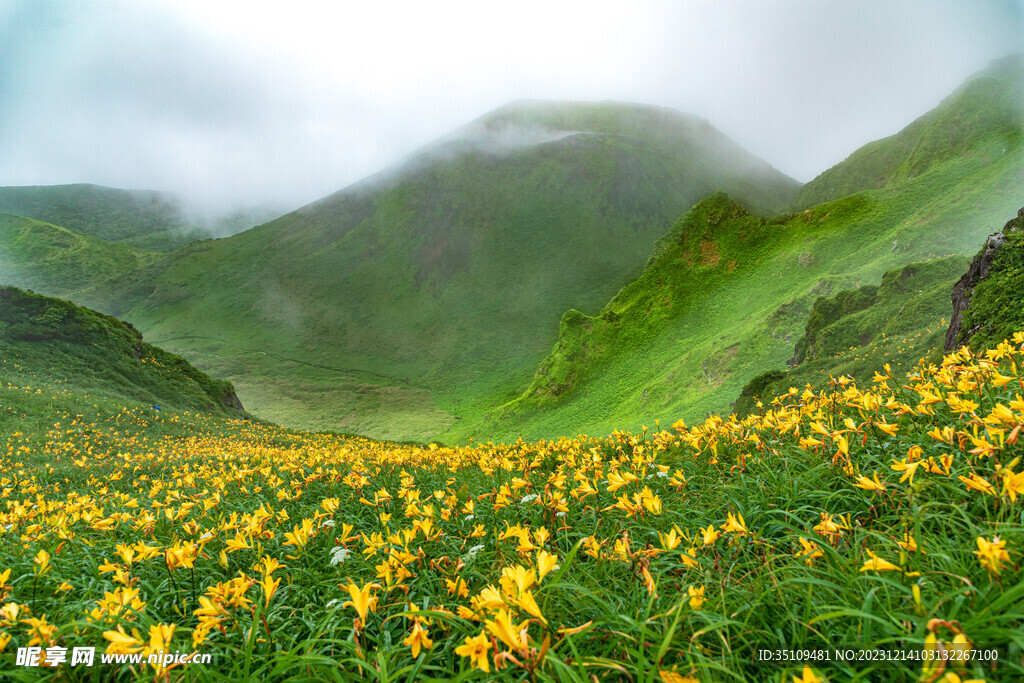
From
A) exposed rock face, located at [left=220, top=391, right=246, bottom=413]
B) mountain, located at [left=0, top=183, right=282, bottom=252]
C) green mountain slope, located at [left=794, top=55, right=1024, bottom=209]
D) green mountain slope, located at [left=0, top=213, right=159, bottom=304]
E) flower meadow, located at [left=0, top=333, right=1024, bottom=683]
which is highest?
mountain, located at [left=0, top=183, right=282, bottom=252]

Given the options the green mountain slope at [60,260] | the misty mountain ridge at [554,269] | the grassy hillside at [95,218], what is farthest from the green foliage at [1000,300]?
the grassy hillside at [95,218]

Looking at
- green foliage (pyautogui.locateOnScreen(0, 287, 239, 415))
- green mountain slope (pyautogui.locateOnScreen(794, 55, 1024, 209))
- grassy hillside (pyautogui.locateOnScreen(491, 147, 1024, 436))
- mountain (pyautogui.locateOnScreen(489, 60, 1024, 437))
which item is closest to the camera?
mountain (pyautogui.locateOnScreen(489, 60, 1024, 437))

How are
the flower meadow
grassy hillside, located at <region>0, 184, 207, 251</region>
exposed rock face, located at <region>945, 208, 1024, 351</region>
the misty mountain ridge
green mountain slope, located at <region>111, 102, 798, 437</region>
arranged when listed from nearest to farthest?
the flower meadow
exposed rock face, located at <region>945, 208, 1024, 351</region>
the misty mountain ridge
green mountain slope, located at <region>111, 102, 798, 437</region>
grassy hillside, located at <region>0, 184, 207, 251</region>

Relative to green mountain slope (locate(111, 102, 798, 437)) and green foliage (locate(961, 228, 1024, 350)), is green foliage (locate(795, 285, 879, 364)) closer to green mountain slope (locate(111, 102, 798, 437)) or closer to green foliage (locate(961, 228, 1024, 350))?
green foliage (locate(961, 228, 1024, 350))

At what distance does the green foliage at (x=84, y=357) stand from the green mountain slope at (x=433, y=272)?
69.3 ft

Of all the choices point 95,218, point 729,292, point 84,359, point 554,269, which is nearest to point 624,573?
point 729,292

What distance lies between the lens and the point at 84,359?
2445cm

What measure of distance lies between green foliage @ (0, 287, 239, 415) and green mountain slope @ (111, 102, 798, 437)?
21.1 meters

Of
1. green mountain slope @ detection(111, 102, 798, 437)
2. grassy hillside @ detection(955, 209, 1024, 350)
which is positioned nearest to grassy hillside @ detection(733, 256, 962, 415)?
grassy hillside @ detection(955, 209, 1024, 350)

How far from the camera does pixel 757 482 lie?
106 inches

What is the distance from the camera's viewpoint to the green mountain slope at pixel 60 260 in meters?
109

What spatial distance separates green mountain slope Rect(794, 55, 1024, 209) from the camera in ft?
126

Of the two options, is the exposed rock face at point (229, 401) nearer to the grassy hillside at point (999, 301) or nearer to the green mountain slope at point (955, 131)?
the grassy hillside at point (999, 301)

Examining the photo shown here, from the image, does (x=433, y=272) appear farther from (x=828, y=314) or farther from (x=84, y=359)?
(x=828, y=314)
